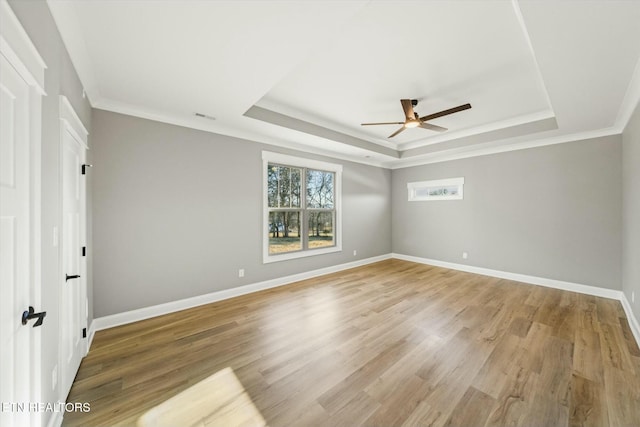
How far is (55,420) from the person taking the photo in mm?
1460

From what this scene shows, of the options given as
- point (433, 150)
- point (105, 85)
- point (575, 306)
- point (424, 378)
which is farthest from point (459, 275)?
point (105, 85)

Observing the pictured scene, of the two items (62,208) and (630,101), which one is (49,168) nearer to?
(62,208)

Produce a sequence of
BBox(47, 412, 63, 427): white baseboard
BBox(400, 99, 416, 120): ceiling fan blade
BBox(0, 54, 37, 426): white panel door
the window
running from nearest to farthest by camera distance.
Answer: BBox(0, 54, 37, 426): white panel door
BBox(47, 412, 63, 427): white baseboard
BBox(400, 99, 416, 120): ceiling fan blade
the window

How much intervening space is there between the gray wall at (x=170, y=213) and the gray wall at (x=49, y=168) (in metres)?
1.41

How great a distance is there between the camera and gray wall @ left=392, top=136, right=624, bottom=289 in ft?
12.3

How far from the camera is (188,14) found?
161 cm

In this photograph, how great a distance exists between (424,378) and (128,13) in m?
3.43

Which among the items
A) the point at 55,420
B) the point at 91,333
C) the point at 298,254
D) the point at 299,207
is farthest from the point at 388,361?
the point at 299,207

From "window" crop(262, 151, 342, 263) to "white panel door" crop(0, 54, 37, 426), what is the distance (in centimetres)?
303

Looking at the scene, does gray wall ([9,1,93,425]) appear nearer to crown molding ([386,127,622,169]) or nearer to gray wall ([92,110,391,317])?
gray wall ([92,110,391,317])

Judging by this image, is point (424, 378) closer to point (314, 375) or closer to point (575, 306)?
point (314, 375)

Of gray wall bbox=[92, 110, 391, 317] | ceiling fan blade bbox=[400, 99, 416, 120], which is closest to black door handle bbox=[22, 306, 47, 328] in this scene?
gray wall bbox=[92, 110, 391, 317]

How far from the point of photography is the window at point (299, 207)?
14.2 ft

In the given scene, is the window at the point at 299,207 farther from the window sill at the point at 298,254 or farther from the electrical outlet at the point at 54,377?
the electrical outlet at the point at 54,377
